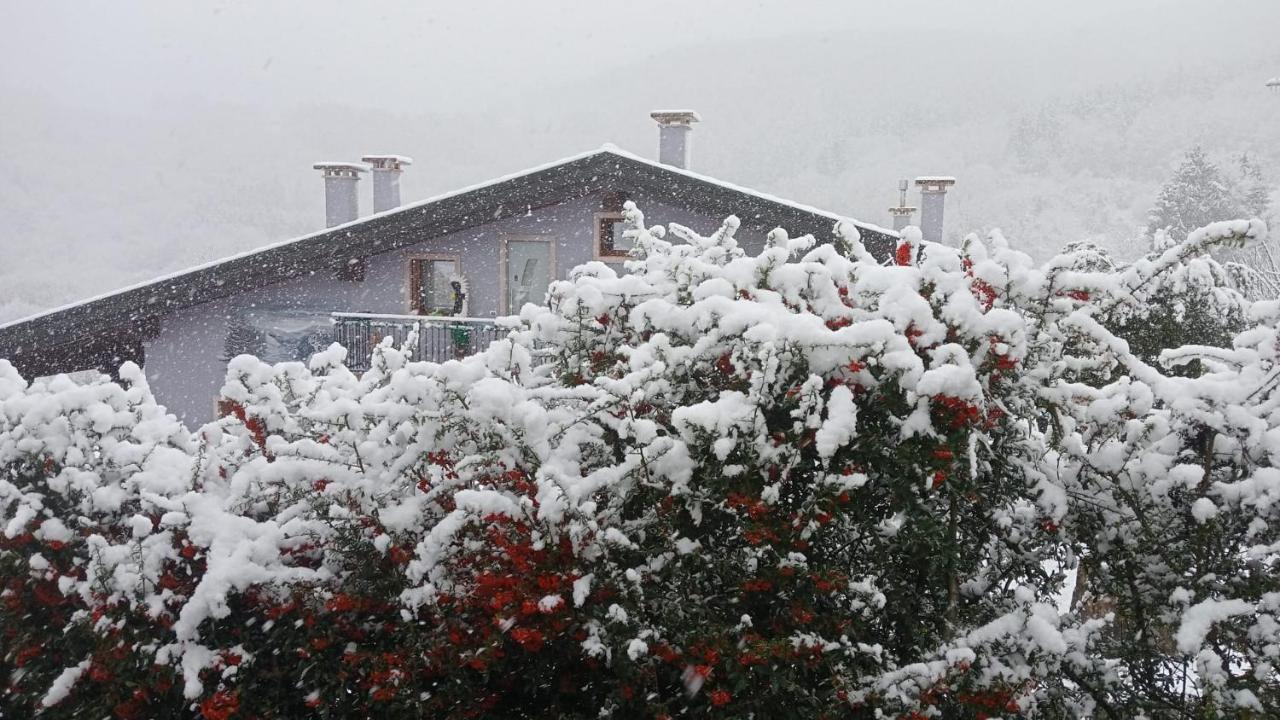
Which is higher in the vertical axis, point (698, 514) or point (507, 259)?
point (507, 259)

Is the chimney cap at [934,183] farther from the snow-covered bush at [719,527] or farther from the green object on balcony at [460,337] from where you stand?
the snow-covered bush at [719,527]

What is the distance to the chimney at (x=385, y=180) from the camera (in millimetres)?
16172

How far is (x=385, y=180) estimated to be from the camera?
16.2 meters

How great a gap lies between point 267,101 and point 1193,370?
124 metres

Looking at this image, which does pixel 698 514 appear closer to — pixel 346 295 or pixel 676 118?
pixel 346 295

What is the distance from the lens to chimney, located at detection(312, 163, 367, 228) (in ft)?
52.7

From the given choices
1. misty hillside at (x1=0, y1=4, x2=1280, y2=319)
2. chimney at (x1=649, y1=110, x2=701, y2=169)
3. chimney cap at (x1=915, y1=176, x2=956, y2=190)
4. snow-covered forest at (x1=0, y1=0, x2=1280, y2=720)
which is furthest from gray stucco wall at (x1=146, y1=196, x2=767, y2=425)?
misty hillside at (x1=0, y1=4, x2=1280, y2=319)

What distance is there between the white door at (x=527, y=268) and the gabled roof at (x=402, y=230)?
0.63 m

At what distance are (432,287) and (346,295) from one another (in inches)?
50.2

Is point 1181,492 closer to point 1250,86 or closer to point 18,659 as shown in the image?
point 18,659

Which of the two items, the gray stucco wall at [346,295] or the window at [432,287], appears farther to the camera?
the window at [432,287]

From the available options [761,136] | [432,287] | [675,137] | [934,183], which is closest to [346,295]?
[432,287]

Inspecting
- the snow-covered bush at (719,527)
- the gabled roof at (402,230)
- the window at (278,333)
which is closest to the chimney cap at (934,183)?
the gabled roof at (402,230)

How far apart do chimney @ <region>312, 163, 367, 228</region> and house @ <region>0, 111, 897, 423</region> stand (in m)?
3.06
